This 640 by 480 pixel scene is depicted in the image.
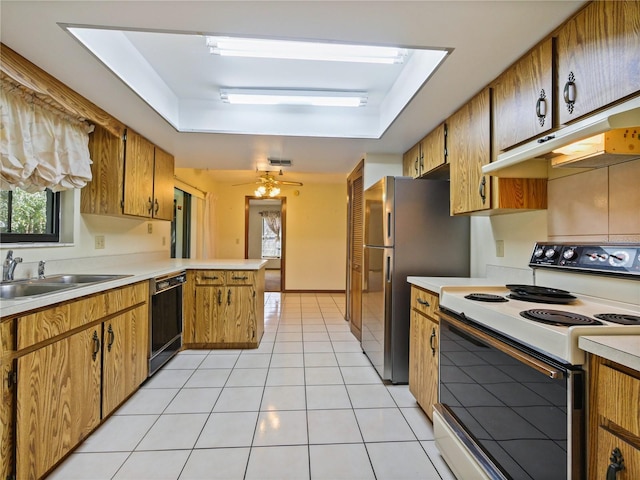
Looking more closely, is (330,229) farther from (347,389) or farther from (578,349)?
(578,349)

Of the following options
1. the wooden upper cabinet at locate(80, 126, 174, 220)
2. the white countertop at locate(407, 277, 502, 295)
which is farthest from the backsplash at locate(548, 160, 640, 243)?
the wooden upper cabinet at locate(80, 126, 174, 220)

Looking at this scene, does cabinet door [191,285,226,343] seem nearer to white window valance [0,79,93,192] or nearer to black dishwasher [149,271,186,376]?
black dishwasher [149,271,186,376]

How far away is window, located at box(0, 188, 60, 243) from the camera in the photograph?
6.09 ft

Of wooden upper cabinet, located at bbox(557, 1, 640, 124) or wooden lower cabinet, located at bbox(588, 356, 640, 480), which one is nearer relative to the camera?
wooden lower cabinet, located at bbox(588, 356, 640, 480)

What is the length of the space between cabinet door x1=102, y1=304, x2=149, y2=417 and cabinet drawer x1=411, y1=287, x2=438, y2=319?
6.36 ft

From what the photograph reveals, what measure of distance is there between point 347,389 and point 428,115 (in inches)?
84.3

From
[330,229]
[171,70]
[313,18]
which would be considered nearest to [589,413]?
[313,18]

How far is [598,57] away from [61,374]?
105 inches

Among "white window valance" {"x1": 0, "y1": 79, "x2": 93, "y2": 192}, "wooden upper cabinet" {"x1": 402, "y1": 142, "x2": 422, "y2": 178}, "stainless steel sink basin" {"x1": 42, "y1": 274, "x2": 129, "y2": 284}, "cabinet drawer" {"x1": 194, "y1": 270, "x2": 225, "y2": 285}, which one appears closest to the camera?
"white window valance" {"x1": 0, "y1": 79, "x2": 93, "y2": 192}

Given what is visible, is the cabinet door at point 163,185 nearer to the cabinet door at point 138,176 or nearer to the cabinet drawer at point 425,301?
the cabinet door at point 138,176

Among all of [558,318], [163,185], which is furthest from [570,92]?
[163,185]

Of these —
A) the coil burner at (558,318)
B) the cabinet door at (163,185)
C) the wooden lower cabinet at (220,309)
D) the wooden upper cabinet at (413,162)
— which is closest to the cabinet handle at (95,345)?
the wooden lower cabinet at (220,309)

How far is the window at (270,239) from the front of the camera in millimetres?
10242

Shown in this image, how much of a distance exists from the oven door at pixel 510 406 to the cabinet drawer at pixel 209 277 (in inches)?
87.1
